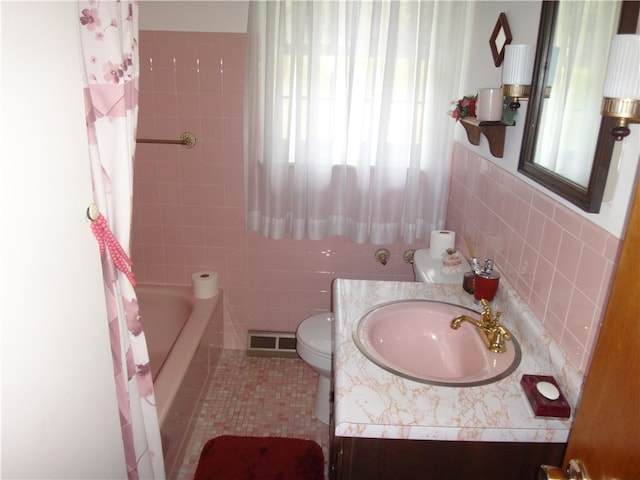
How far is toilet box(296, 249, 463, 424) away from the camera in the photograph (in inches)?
74.3

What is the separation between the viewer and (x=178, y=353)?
2.14 meters

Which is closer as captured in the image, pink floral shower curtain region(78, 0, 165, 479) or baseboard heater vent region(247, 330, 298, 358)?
pink floral shower curtain region(78, 0, 165, 479)

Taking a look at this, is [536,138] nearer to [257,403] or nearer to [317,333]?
[317,333]

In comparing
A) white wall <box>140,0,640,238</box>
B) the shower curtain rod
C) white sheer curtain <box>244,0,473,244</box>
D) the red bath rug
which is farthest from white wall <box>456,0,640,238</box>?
the red bath rug

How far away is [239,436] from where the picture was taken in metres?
2.19

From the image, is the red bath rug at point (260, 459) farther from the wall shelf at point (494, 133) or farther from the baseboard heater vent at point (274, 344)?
the wall shelf at point (494, 133)

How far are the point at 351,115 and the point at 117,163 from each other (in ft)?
4.41

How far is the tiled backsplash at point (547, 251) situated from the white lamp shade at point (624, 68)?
301 millimetres

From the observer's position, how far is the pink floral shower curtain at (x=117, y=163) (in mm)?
1006

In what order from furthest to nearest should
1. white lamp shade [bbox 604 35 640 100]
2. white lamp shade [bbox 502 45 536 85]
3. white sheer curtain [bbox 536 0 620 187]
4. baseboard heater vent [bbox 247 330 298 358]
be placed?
baseboard heater vent [bbox 247 330 298 358] < white lamp shade [bbox 502 45 536 85] < white sheer curtain [bbox 536 0 620 187] < white lamp shade [bbox 604 35 640 100]

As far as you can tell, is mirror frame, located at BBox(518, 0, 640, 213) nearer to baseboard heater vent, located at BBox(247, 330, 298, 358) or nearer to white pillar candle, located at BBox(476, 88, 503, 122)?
white pillar candle, located at BBox(476, 88, 503, 122)

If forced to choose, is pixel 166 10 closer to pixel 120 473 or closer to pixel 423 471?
pixel 120 473

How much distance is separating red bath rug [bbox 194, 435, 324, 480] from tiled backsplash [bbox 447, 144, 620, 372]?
1.11m

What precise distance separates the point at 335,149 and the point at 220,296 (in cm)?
103
